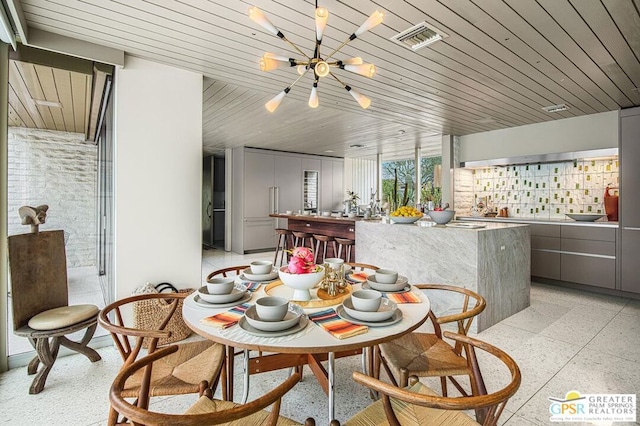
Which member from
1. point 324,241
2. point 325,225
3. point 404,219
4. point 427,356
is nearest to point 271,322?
point 427,356

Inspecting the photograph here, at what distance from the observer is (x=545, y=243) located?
5133 mm

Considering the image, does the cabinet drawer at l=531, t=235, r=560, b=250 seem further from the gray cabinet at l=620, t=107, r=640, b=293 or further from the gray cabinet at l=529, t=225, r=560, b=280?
the gray cabinet at l=620, t=107, r=640, b=293

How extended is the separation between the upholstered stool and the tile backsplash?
3.44 metres

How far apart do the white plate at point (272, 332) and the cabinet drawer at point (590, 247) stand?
5.00m

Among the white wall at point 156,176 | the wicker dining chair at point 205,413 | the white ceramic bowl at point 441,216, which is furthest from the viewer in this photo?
the white ceramic bowl at point 441,216

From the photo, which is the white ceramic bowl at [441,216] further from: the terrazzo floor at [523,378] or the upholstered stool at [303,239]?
the upholstered stool at [303,239]

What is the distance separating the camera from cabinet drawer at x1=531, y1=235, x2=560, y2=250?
502cm

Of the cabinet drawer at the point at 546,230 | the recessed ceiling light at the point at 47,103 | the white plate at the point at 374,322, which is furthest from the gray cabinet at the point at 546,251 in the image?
the recessed ceiling light at the point at 47,103

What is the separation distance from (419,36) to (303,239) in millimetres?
4235

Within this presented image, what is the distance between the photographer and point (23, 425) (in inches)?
76.1

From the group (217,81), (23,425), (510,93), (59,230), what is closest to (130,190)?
(59,230)

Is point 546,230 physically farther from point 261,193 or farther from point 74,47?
point 74,47

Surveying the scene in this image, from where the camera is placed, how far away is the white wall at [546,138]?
4.85 metres

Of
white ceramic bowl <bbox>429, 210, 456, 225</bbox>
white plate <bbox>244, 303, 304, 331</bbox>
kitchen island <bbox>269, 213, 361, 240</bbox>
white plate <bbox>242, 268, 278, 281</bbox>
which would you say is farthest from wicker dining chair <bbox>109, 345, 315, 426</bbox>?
kitchen island <bbox>269, 213, 361, 240</bbox>
